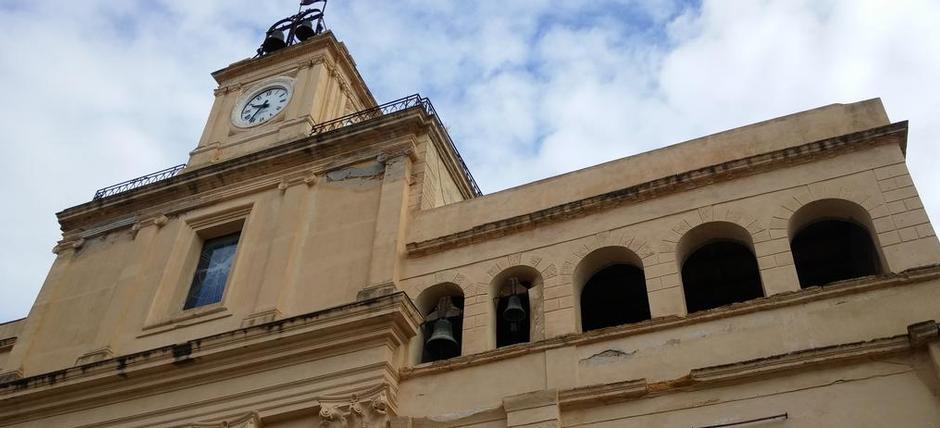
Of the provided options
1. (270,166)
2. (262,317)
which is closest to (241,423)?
(262,317)

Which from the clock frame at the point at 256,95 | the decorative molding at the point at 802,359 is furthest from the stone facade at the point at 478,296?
the clock frame at the point at 256,95

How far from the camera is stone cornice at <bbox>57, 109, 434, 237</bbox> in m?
16.8

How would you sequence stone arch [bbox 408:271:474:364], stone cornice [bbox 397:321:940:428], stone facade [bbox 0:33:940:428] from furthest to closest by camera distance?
stone arch [bbox 408:271:474:364] → stone facade [bbox 0:33:940:428] → stone cornice [bbox 397:321:940:428]

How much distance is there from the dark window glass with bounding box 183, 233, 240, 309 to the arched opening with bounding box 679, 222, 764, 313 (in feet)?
26.0

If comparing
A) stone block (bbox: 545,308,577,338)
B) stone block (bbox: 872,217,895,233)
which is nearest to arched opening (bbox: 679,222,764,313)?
stone block (bbox: 872,217,895,233)

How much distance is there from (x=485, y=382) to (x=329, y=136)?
6.46m

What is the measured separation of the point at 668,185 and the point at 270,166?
763cm

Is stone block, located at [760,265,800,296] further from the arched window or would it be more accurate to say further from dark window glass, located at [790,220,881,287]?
the arched window

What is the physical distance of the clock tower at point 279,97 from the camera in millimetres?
19266

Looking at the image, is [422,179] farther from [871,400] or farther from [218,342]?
[871,400]

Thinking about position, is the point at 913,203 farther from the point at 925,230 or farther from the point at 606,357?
the point at 606,357

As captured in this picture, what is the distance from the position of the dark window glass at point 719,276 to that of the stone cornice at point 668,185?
1024 mm

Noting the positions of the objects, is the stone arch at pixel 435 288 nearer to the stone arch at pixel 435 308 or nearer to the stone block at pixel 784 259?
the stone arch at pixel 435 308

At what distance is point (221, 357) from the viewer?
13938mm
